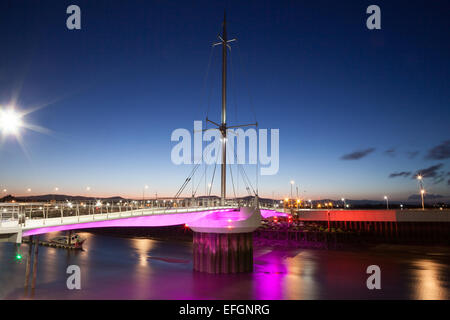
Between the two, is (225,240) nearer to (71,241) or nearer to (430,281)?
(430,281)

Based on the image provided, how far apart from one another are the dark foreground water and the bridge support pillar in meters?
1.05

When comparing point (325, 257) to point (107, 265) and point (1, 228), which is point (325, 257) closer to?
point (107, 265)

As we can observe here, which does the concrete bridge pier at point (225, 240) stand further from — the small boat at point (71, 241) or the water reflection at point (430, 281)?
the small boat at point (71, 241)

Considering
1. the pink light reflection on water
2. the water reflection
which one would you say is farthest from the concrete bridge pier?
the water reflection

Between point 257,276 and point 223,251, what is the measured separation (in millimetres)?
4325

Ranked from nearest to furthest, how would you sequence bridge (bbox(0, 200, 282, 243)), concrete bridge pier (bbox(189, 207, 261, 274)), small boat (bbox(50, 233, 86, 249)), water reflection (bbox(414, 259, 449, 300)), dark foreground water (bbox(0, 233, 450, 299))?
bridge (bbox(0, 200, 282, 243))
dark foreground water (bbox(0, 233, 450, 299))
water reflection (bbox(414, 259, 449, 300))
concrete bridge pier (bbox(189, 207, 261, 274))
small boat (bbox(50, 233, 86, 249))

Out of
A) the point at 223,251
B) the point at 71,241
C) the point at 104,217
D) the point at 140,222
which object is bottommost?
the point at 71,241

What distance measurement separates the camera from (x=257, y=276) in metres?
A: 30.4

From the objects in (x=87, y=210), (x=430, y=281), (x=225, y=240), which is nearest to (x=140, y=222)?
(x=87, y=210)

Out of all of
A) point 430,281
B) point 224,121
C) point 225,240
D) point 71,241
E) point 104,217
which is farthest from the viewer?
point 71,241

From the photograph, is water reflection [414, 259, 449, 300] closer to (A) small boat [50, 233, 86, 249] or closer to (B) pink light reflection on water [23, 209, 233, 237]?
(B) pink light reflection on water [23, 209, 233, 237]

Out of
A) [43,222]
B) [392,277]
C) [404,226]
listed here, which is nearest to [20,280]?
[43,222]

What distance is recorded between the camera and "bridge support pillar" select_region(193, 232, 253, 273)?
29.2 metres

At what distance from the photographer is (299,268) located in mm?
36125
